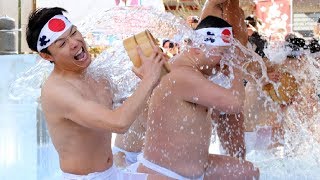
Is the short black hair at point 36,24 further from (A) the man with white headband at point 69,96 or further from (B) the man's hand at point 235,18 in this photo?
(B) the man's hand at point 235,18

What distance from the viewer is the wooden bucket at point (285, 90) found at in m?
4.81

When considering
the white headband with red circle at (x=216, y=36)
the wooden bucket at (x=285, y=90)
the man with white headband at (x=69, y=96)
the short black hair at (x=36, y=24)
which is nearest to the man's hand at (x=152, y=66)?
the man with white headband at (x=69, y=96)

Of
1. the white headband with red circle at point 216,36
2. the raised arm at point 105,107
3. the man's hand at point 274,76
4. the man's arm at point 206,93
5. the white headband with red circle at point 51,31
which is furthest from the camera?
the man's hand at point 274,76

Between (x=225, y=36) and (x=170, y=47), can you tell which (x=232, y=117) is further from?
(x=225, y=36)

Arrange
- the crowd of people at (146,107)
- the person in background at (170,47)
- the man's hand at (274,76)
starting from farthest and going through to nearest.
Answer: the man's hand at (274,76) < the person in background at (170,47) < the crowd of people at (146,107)

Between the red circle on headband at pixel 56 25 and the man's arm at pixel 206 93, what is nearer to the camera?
the red circle on headband at pixel 56 25

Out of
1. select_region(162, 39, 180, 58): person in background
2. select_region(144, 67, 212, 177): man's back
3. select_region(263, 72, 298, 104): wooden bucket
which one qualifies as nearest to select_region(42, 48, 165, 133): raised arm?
select_region(144, 67, 212, 177): man's back

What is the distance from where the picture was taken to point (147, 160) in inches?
133

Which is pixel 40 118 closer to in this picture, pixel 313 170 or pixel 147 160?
pixel 147 160

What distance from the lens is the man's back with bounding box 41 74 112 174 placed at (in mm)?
2867

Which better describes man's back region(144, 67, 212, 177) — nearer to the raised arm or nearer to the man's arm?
the man's arm

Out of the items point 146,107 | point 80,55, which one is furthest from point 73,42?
point 146,107

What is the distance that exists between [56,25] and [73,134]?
545 mm

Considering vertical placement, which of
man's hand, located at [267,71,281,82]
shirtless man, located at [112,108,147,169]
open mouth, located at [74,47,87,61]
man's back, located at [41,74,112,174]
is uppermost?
open mouth, located at [74,47,87,61]
